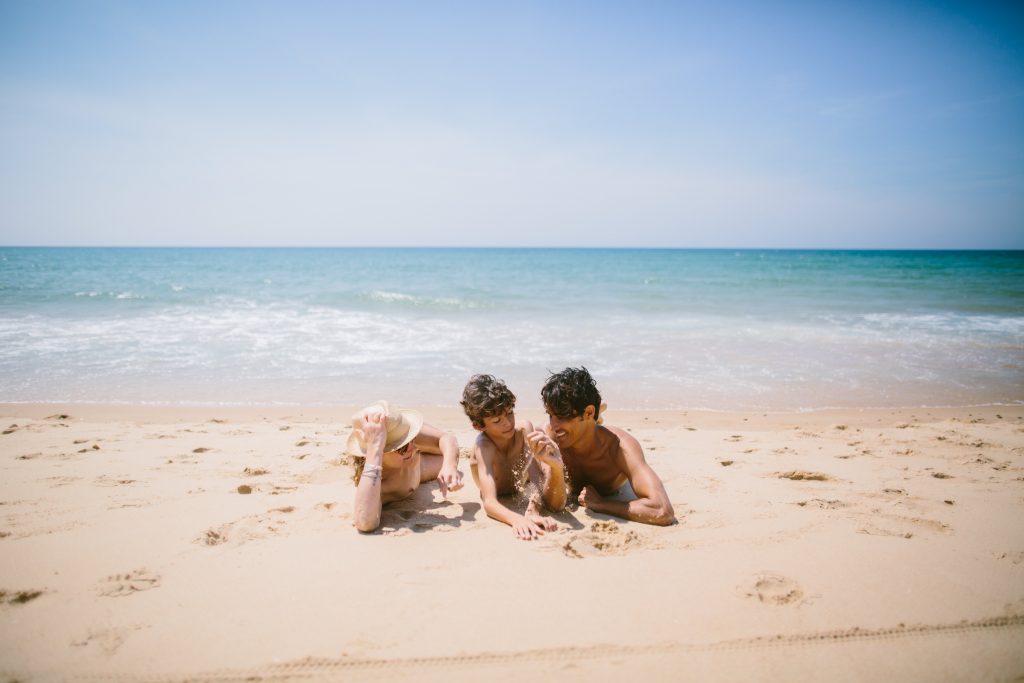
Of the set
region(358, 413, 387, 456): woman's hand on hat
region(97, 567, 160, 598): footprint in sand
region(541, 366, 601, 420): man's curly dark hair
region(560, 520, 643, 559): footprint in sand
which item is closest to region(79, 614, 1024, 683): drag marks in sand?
region(97, 567, 160, 598): footprint in sand

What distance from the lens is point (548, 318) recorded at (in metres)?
14.4

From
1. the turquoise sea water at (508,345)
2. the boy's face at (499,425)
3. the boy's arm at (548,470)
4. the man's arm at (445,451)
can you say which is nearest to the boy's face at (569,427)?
the boy's arm at (548,470)

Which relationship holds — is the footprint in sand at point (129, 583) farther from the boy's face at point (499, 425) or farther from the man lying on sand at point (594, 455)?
the man lying on sand at point (594, 455)

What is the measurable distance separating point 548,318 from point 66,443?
1113cm

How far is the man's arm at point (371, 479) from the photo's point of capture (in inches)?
123

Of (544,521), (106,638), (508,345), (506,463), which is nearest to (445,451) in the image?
(506,463)

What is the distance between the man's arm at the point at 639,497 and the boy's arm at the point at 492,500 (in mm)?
564

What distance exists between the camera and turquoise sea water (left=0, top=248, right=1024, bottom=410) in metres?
7.11

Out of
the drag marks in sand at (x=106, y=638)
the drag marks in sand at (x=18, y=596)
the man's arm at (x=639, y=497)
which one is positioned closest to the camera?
the drag marks in sand at (x=106, y=638)

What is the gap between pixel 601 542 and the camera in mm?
2986

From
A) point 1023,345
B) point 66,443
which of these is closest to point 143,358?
point 66,443

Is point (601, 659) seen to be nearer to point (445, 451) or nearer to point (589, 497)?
→ point (589, 497)

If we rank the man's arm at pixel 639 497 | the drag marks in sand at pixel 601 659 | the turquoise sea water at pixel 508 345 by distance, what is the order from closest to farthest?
the drag marks in sand at pixel 601 659 < the man's arm at pixel 639 497 < the turquoise sea water at pixel 508 345

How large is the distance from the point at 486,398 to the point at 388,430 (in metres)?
0.68
